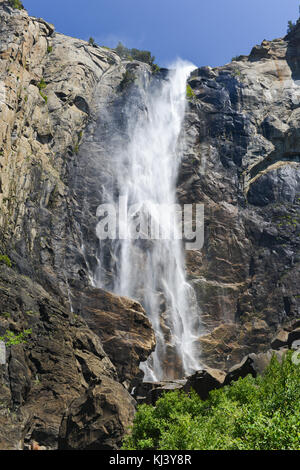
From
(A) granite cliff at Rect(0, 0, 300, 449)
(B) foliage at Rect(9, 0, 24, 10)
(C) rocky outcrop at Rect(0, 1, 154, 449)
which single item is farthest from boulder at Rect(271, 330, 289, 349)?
(B) foliage at Rect(9, 0, 24, 10)

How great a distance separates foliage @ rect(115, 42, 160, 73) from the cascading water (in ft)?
34.5

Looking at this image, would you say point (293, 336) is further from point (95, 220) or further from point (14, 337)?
point (95, 220)

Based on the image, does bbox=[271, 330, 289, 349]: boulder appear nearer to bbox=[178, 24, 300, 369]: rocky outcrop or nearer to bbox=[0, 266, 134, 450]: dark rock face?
bbox=[178, 24, 300, 369]: rocky outcrop

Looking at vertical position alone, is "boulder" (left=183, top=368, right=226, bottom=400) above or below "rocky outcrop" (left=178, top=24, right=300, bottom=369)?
below

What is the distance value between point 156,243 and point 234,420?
32280mm

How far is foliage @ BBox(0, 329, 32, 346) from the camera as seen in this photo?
31.7m

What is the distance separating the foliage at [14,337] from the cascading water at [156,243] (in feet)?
48.8

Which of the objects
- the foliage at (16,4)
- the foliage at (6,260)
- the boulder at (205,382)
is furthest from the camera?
the foliage at (16,4)

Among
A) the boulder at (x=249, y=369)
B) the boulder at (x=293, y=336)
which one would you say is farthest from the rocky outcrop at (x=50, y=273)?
the boulder at (x=293, y=336)

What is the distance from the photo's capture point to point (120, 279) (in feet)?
165

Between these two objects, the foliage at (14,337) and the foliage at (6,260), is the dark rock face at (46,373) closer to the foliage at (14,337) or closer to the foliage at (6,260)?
the foliage at (14,337)

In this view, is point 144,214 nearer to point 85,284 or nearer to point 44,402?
point 85,284

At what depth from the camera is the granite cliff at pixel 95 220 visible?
103 ft
